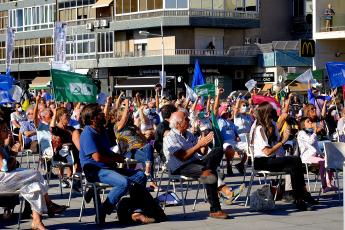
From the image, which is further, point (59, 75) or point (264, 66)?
point (264, 66)

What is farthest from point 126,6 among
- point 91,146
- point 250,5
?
point 91,146

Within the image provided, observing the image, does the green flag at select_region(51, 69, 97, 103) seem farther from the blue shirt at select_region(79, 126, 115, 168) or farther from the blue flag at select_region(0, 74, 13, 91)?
the blue flag at select_region(0, 74, 13, 91)

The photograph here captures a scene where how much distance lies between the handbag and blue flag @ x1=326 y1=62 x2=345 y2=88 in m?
7.87

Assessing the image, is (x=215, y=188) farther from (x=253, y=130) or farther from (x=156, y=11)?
(x=156, y=11)

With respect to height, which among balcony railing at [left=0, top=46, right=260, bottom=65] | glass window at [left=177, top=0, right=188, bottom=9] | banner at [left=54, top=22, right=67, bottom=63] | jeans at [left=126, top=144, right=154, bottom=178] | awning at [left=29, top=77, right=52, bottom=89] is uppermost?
glass window at [left=177, top=0, right=188, bottom=9]

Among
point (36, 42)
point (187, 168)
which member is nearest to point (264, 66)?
point (36, 42)

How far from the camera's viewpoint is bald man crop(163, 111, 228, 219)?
1154 centimetres

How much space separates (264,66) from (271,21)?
8425mm

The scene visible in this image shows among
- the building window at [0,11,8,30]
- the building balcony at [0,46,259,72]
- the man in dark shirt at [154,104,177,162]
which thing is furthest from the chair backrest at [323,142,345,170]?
the building window at [0,11,8,30]

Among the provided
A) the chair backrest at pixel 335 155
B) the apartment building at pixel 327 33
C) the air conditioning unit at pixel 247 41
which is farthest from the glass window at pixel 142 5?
the chair backrest at pixel 335 155

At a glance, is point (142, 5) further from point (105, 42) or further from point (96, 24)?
point (96, 24)

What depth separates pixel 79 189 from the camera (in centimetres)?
1467

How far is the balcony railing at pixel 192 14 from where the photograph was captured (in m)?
64.6

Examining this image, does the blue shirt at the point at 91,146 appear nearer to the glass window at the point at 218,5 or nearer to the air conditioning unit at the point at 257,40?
the glass window at the point at 218,5
